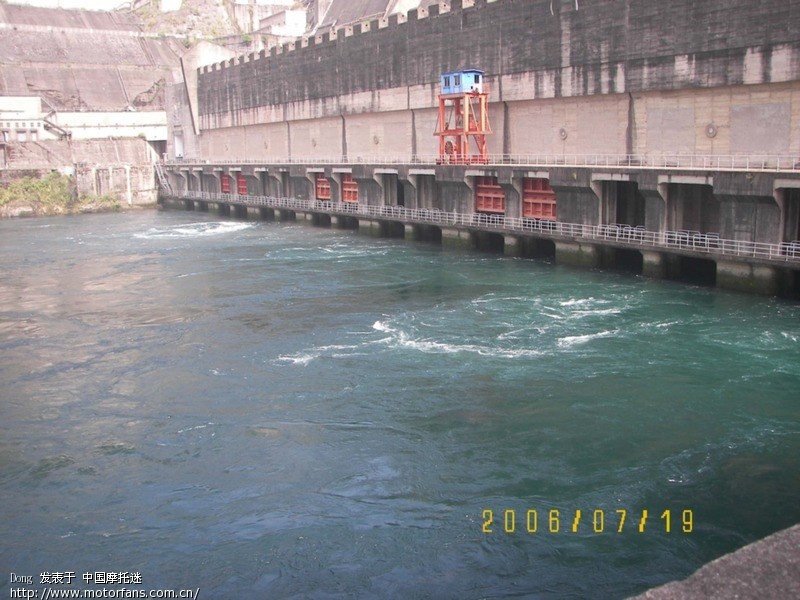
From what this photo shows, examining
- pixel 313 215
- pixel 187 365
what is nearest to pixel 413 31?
pixel 313 215

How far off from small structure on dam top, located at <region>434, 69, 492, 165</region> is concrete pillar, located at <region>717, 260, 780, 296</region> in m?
14.7

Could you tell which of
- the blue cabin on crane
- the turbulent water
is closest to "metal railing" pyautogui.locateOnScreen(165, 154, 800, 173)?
the blue cabin on crane

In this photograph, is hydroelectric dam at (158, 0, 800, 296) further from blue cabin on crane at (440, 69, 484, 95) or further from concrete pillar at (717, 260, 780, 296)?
blue cabin on crane at (440, 69, 484, 95)

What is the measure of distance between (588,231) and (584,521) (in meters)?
19.3

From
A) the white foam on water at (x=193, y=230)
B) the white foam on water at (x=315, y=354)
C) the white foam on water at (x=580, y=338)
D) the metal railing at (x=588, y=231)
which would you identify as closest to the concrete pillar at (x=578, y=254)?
the metal railing at (x=588, y=231)

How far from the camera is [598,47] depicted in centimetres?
3216

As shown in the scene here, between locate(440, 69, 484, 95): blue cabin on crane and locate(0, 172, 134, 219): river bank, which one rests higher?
locate(440, 69, 484, 95): blue cabin on crane

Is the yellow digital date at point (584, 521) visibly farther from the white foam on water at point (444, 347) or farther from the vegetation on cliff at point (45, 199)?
the vegetation on cliff at point (45, 199)

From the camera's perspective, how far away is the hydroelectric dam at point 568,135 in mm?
25812

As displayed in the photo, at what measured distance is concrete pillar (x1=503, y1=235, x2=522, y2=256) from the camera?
32.2 m

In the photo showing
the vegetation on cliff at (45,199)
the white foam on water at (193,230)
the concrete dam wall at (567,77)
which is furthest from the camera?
the vegetation on cliff at (45,199)

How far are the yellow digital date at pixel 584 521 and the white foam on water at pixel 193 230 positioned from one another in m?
35.0

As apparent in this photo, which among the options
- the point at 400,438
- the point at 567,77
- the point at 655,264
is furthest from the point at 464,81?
the point at 400,438

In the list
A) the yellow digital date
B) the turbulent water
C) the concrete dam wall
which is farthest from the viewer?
the concrete dam wall
